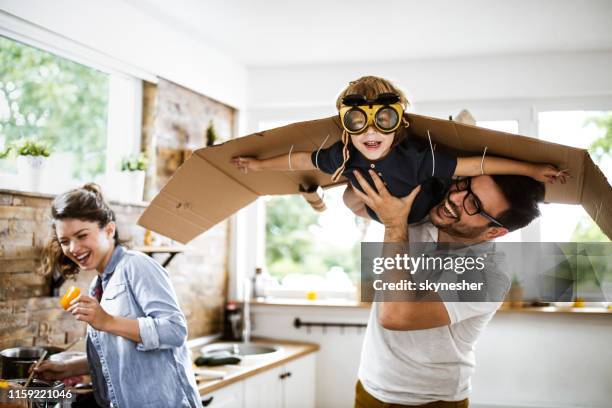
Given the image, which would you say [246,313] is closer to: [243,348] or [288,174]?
[243,348]

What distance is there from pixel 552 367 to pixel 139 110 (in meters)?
2.72

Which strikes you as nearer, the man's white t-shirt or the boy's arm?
the boy's arm

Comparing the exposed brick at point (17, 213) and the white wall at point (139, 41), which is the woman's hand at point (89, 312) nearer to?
the exposed brick at point (17, 213)

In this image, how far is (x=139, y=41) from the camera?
2.96 meters

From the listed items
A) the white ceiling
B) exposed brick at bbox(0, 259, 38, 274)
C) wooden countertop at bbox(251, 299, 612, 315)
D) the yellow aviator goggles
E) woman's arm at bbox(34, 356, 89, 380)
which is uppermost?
the white ceiling

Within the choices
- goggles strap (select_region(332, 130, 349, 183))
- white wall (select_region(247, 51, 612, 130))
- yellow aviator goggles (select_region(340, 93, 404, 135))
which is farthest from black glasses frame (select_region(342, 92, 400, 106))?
white wall (select_region(247, 51, 612, 130))

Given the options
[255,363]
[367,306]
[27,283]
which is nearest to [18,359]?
[27,283]

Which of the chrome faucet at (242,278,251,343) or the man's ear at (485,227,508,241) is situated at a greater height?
the man's ear at (485,227,508,241)

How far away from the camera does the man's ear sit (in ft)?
4.85

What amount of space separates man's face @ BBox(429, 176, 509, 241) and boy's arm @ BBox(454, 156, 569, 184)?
37 millimetres

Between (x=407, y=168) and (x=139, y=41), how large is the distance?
200 centimetres

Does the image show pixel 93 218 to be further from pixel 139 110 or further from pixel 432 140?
pixel 139 110

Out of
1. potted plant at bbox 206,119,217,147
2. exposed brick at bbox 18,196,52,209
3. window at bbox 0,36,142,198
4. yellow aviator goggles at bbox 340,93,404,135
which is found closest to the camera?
yellow aviator goggles at bbox 340,93,404,135

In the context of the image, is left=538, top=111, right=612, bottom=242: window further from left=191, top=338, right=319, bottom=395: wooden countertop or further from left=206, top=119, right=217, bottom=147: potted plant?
left=206, top=119, right=217, bottom=147: potted plant
